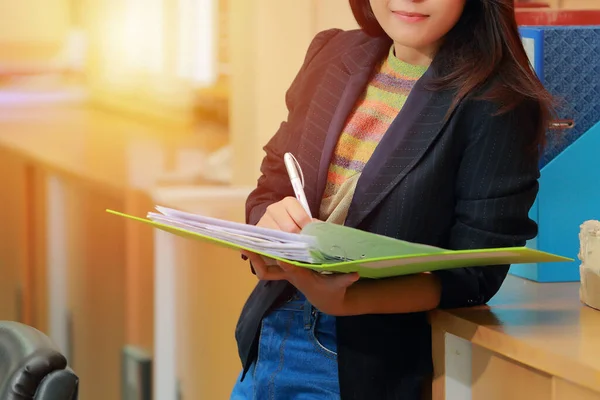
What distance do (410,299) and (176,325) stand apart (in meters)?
1.19

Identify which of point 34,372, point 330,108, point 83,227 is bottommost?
point 83,227

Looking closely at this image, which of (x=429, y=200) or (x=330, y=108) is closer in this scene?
(x=429, y=200)

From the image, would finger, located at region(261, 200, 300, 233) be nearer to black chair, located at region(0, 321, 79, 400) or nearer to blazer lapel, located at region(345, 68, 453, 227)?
blazer lapel, located at region(345, 68, 453, 227)

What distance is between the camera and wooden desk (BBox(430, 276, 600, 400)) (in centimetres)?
97

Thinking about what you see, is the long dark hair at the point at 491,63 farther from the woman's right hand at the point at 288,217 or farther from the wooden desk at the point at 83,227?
the wooden desk at the point at 83,227

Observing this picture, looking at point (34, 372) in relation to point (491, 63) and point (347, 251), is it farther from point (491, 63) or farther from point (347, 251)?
point (491, 63)

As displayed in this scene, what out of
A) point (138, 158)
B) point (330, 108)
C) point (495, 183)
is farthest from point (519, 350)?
point (138, 158)

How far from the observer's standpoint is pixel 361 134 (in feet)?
4.01

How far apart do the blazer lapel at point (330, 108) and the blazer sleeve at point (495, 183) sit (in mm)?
180

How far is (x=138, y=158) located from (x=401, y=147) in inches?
45.4

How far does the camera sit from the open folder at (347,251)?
92 centimetres

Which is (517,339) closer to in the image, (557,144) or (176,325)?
(557,144)

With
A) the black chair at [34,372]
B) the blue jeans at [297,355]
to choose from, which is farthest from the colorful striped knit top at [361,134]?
the black chair at [34,372]

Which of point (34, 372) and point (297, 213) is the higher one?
point (297, 213)
